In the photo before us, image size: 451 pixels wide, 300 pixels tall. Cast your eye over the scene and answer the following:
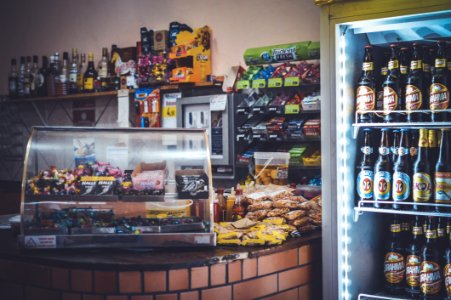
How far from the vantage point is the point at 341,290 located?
9.11 ft

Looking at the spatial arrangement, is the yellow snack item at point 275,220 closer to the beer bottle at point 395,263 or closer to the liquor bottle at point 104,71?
the beer bottle at point 395,263

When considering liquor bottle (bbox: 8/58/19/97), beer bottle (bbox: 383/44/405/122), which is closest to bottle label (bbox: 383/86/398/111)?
beer bottle (bbox: 383/44/405/122)

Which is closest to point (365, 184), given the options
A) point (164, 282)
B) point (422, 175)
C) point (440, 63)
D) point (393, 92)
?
point (422, 175)

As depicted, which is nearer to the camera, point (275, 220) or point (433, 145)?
point (433, 145)

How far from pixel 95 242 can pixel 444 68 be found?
1893 mm

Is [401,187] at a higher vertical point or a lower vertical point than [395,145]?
lower

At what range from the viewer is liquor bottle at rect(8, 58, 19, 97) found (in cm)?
699

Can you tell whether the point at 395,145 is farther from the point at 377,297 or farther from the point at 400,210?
the point at 377,297

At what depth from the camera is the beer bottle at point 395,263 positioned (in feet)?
9.52

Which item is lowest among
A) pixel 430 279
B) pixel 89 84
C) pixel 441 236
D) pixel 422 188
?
pixel 430 279

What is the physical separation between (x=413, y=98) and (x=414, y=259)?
82cm

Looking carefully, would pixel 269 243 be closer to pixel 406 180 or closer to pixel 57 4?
pixel 406 180

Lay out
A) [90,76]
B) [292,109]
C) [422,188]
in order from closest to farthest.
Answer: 1. [422,188]
2. [292,109]
3. [90,76]

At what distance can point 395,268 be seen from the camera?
2.90m
